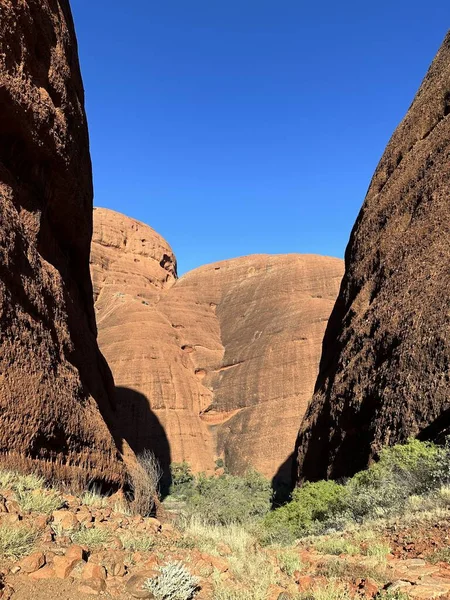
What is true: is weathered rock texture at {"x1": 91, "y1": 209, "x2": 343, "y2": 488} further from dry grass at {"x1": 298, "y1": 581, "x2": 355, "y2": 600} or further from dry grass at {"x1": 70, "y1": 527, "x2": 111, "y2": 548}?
dry grass at {"x1": 298, "y1": 581, "x2": 355, "y2": 600}

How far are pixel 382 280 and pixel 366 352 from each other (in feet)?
9.45

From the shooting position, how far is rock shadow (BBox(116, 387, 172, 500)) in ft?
104

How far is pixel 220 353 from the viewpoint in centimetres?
4538

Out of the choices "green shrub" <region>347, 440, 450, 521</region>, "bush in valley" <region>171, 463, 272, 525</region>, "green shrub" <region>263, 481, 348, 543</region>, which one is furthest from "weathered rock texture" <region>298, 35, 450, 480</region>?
"bush in valley" <region>171, 463, 272, 525</region>

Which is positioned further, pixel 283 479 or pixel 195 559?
pixel 283 479

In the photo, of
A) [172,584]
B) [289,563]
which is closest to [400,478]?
[289,563]

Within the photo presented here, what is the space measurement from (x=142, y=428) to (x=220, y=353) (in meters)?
14.4

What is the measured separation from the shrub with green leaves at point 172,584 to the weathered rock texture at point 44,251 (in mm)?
4963

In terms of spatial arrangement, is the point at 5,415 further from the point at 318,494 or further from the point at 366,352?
the point at 366,352

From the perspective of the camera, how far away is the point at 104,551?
413 cm

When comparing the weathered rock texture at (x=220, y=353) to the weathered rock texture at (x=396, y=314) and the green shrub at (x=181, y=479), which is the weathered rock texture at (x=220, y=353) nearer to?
the green shrub at (x=181, y=479)

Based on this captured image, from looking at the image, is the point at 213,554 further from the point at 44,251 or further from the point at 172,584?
the point at 44,251

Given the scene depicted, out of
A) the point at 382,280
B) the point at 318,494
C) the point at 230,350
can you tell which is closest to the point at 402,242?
the point at 382,280

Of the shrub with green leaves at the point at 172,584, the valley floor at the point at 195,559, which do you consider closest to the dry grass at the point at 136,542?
the valley floor at the point at 195,559
